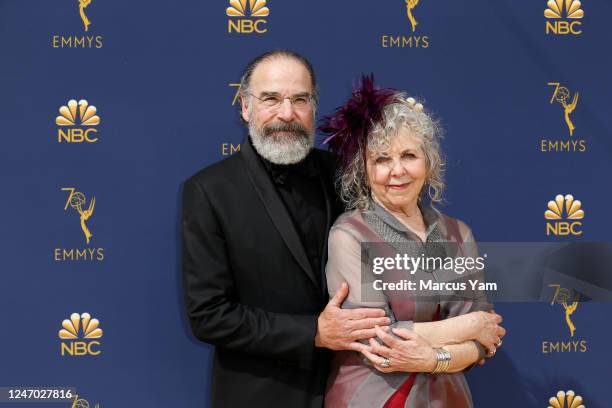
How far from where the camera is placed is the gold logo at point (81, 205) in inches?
109

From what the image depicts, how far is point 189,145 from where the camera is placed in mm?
2797

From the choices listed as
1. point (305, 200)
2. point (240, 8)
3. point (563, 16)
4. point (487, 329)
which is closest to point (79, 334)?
point (305, 200)

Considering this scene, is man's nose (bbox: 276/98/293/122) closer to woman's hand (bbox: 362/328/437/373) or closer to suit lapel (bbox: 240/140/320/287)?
suit lapel (bbox: 240/140/320/287)

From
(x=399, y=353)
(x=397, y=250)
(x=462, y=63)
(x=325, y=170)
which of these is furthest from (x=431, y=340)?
(x=462, y=63)

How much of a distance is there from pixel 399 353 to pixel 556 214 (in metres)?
1.17

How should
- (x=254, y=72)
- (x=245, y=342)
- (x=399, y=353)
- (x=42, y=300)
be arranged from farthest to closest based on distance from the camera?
(x=42, y=300) → (x=254, y=72) → (x=245, y=342) → (x=399, y=353)

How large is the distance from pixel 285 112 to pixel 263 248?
43 centimetres

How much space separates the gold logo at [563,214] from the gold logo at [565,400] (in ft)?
2.07

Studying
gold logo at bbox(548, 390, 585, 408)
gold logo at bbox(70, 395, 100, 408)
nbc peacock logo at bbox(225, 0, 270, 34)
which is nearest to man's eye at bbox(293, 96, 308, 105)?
nbc peacock logo at bbox(225, 0, 270, 34)

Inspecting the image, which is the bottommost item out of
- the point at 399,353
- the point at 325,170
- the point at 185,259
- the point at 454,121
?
the point at 399,353

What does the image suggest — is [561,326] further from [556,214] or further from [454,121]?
[454,121]

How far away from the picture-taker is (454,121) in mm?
2877

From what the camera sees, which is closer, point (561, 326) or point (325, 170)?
point (325, 170)

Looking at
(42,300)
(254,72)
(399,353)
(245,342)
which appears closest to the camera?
(399,353)
